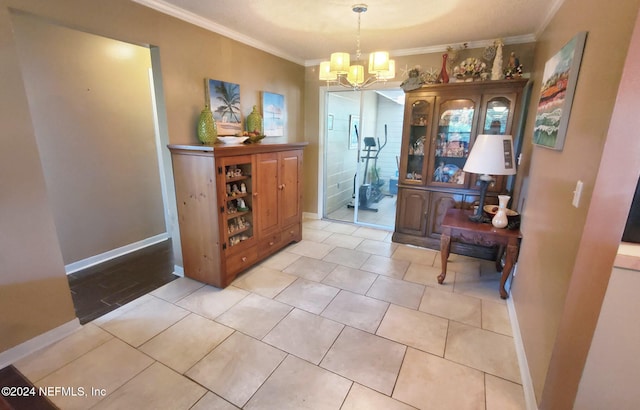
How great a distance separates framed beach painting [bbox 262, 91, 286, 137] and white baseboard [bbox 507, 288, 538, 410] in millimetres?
3402

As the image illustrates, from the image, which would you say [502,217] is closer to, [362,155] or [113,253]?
[362,155]

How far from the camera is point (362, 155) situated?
222 inches

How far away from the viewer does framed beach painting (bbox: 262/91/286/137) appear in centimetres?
384

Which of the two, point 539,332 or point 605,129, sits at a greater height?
point 605,129

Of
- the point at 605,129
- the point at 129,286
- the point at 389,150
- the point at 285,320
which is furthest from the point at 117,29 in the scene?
the point at 389,150

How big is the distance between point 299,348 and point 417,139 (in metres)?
2.88

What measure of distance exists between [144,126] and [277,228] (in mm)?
2069

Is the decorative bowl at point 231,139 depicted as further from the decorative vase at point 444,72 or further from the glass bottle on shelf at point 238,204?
the decorative vase at point 444,72

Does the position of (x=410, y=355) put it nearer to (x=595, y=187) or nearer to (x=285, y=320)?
(x=285, y=320)

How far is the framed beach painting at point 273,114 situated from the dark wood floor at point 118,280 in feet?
6.84

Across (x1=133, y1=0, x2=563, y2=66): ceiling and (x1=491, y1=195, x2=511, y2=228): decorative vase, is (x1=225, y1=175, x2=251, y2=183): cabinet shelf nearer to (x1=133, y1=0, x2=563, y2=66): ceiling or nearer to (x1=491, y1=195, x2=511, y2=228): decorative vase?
(x1=133, y1=0, x2=563, y2=66): ceiling

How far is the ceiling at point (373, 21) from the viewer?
2428 millimetres

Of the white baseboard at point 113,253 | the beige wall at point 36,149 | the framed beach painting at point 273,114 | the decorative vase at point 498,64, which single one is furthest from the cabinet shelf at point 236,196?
the decorative vase at point 498,64

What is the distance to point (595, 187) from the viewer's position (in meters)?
1.19
